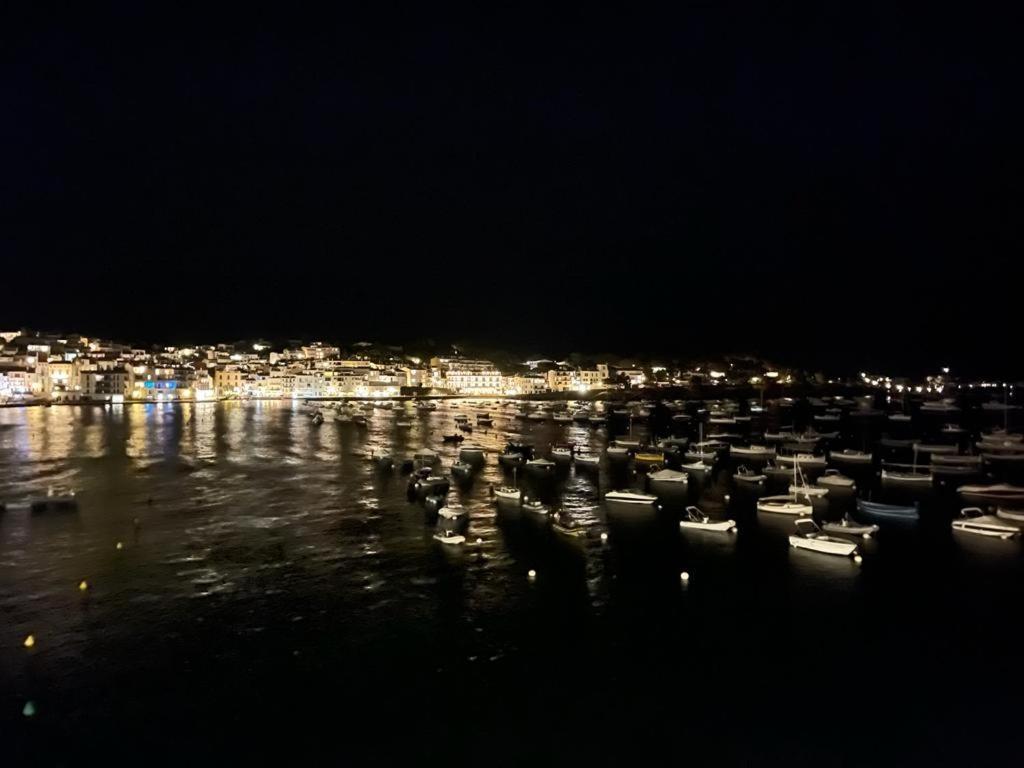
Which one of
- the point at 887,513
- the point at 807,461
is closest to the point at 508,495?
the point at 887,513

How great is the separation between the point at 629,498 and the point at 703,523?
13.4 ft

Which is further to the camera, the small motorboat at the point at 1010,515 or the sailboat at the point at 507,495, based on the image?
the sailboat at the point at 507,495

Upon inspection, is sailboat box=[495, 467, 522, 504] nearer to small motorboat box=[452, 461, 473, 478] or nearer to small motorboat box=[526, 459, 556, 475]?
small motorboat box=[452, 461, 473, 478]

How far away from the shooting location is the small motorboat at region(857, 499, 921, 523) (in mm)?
21312

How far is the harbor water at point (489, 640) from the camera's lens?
9.33 m

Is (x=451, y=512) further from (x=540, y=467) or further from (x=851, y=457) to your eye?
(x=851, y=457)

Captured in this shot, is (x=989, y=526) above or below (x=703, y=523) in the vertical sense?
above

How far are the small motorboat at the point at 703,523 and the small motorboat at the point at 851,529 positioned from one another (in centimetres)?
261

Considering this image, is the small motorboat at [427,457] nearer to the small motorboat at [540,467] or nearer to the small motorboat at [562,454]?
the small motorboat at [540,467]

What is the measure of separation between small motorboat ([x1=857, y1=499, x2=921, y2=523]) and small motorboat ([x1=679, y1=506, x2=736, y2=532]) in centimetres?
478

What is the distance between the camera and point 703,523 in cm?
→ 2017

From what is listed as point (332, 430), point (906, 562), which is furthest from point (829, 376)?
point (906, 562)

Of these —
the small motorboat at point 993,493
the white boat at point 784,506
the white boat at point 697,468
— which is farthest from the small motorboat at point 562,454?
the small motorboat at point 993,493

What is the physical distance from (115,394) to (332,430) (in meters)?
49.3
